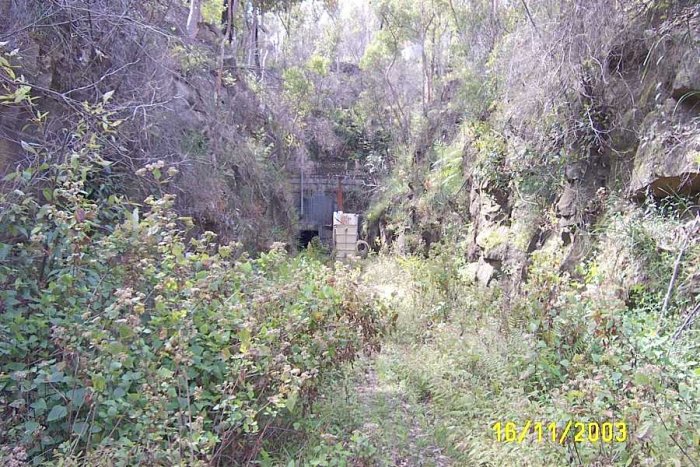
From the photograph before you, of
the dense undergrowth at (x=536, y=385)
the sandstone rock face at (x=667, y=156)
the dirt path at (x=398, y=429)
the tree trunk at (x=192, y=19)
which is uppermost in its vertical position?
the tree trunk at (x=192, y=19)

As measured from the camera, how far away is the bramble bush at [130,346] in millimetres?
2225

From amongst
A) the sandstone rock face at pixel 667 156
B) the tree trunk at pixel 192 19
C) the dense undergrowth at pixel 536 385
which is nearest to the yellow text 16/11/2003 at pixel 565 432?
the dense undergrowth at pixel 536 385

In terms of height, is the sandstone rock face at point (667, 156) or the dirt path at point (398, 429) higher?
the sandstone rock face at point (667, 156)

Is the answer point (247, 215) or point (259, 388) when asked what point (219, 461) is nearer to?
point (259, 388)

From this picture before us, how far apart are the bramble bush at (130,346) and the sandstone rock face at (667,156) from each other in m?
3.61

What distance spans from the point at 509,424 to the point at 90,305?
2.89 metres

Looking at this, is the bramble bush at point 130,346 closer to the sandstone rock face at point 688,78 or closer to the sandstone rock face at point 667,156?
the sandstone rock face at point 667,156

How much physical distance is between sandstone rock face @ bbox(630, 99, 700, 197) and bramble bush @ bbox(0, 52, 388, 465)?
11.8ft

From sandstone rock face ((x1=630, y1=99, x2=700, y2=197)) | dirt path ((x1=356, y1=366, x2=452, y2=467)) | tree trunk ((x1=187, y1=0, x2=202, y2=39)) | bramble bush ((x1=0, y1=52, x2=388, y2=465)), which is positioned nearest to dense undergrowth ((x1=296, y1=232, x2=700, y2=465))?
dirt path ((x1=356, y1=366, x2=452, y2=467))

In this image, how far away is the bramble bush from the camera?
Result: 222 centimetres

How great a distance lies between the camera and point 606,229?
5027 millimetres

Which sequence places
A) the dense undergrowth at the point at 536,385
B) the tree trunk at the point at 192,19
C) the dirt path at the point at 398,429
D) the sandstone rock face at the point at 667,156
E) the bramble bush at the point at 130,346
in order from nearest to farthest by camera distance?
1. the bramble bush at the point at 130,346
2. the dense undergrowth at the point at 536,385
3. the dirt path at the point at 398,429
4. the sandstone rock face at the point at 667,156
5. the tree trunk at the point at 192,19

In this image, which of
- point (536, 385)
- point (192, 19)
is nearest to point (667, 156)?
point (536, 385)

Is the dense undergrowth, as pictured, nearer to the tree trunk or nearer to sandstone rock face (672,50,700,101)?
sandstone rock face (672,50,700,101)
